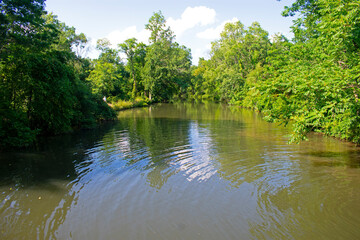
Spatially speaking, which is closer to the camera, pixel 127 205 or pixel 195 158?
pixel 127 205

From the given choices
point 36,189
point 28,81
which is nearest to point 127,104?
point 28,81

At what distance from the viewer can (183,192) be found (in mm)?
8602

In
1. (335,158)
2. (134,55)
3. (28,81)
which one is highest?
(134,55)

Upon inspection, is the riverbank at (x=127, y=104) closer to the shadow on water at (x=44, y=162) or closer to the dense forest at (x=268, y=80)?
the dense forest at (x=268, y=80)

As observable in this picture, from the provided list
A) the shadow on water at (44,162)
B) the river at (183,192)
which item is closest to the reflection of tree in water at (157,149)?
the river at (183,192)

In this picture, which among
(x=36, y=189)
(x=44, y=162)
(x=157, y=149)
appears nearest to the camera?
(x=36, y=189)

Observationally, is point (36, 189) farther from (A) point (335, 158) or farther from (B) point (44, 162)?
(A) point (335, 158)

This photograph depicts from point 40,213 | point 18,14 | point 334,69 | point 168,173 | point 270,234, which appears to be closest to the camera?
point 270,234

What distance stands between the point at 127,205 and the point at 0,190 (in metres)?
4.69

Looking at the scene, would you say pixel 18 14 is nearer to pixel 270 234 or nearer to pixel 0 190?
pixel 0 190

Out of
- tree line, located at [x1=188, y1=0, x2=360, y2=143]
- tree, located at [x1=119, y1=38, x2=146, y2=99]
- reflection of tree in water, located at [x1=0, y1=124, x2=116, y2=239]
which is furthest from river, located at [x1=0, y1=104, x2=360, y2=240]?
tree, located at [x1=119, y1=38, x2=146, y2=99]

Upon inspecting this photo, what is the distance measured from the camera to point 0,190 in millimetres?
8664

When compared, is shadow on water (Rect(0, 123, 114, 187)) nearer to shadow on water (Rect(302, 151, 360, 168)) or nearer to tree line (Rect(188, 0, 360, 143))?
tree line (Rect(188, 0, 360, 143))

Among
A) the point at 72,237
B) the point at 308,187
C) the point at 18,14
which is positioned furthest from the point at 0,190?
the point at 18,14
